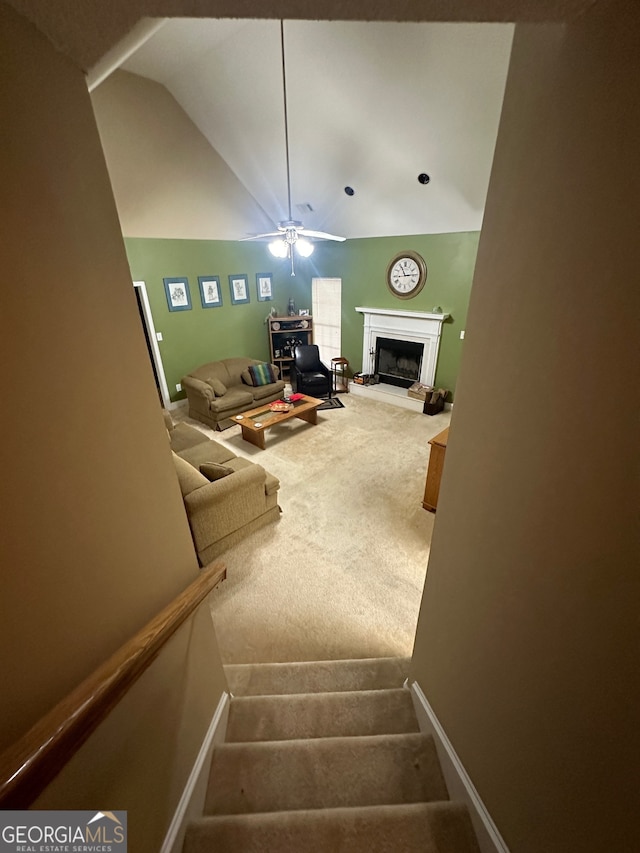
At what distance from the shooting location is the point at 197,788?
126 cm

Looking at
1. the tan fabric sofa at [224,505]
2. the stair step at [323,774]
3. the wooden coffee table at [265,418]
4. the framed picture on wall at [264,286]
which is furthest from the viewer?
the framed picture on wall at [264,286]

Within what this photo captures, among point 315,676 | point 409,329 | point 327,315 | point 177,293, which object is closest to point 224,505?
point 315,676

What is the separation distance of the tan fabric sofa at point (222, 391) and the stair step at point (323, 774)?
418 centimetres

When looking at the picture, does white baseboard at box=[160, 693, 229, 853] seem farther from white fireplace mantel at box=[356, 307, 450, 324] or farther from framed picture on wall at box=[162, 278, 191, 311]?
framed picture on wall at box=[162, 278, 191, 311]

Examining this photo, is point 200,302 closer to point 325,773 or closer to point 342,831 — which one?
point 325,773

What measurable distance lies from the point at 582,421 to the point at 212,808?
6.25ft

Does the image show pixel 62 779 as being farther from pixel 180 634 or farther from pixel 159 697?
pixel 180 634

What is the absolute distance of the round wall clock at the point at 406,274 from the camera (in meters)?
5.27

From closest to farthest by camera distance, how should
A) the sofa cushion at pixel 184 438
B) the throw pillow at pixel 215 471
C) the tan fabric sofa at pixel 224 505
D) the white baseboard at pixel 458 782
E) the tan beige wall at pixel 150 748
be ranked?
the tan beige wall at pixel 150 748 < the white baseboard at pixel 458 782 < the tan fabric sofa at pixel 224 505 < the throw pillow at pixel 215 471 < the sofa cushion at pixel 184 438

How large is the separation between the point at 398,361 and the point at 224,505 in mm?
4542

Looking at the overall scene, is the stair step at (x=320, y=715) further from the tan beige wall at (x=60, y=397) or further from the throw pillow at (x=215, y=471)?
the throw pillow at (x=215, y=471)

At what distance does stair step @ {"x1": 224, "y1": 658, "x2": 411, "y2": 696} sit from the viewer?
1.89 meters

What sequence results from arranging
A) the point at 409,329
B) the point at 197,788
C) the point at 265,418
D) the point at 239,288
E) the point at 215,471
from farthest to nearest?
the point at 239,288 < the point at 409,329 < the point at 265,418 < the point at 215,471 < the point at 197,788

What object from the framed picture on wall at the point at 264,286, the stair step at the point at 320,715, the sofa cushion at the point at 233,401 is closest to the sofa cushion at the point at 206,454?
the sofa cushion at the point at 233,401
